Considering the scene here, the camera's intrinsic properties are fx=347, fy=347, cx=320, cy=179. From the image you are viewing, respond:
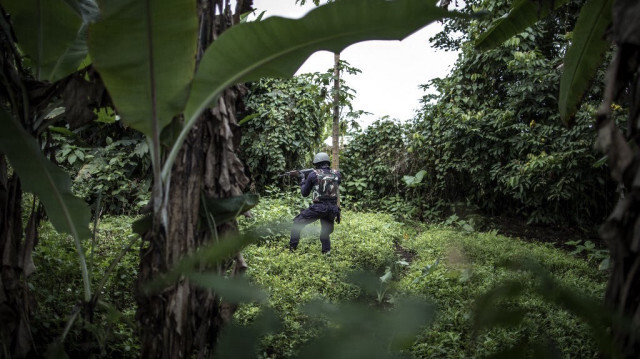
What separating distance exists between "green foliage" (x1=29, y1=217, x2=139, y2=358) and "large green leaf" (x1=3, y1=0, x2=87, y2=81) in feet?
2.81

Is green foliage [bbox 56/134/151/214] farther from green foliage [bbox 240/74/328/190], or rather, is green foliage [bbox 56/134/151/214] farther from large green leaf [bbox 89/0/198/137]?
large green leaf [bbox 89/0/198/137]

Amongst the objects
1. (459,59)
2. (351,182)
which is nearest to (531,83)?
(459,59)

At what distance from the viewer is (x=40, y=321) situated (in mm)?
1712

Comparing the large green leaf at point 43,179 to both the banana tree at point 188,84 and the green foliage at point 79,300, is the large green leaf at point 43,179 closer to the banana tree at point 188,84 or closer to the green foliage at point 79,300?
the banana tree at point 188,84

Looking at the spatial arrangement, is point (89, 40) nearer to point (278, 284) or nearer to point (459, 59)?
point (278, 284)

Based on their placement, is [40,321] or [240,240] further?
[40,321]

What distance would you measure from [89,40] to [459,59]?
8.54 m

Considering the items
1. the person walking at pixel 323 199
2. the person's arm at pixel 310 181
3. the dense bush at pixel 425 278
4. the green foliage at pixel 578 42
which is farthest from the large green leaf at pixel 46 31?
the person's arm at pixel 310 181

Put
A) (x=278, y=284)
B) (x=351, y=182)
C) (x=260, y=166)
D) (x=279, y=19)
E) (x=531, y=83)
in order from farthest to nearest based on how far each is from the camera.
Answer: (x=351, y=182) → (x=260, y=166) → (x=531, y=83) → (x=278, y=284) → (x=279, y=19)

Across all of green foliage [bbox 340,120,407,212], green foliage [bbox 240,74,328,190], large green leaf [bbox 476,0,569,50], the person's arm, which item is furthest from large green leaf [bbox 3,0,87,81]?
green foliage [bbox 340,120,407,212]

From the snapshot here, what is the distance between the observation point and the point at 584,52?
1.41 m

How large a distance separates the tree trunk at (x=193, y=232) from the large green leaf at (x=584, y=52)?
1.29m

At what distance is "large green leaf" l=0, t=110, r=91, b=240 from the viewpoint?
117cm

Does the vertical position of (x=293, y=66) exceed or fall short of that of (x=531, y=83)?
it falls short
